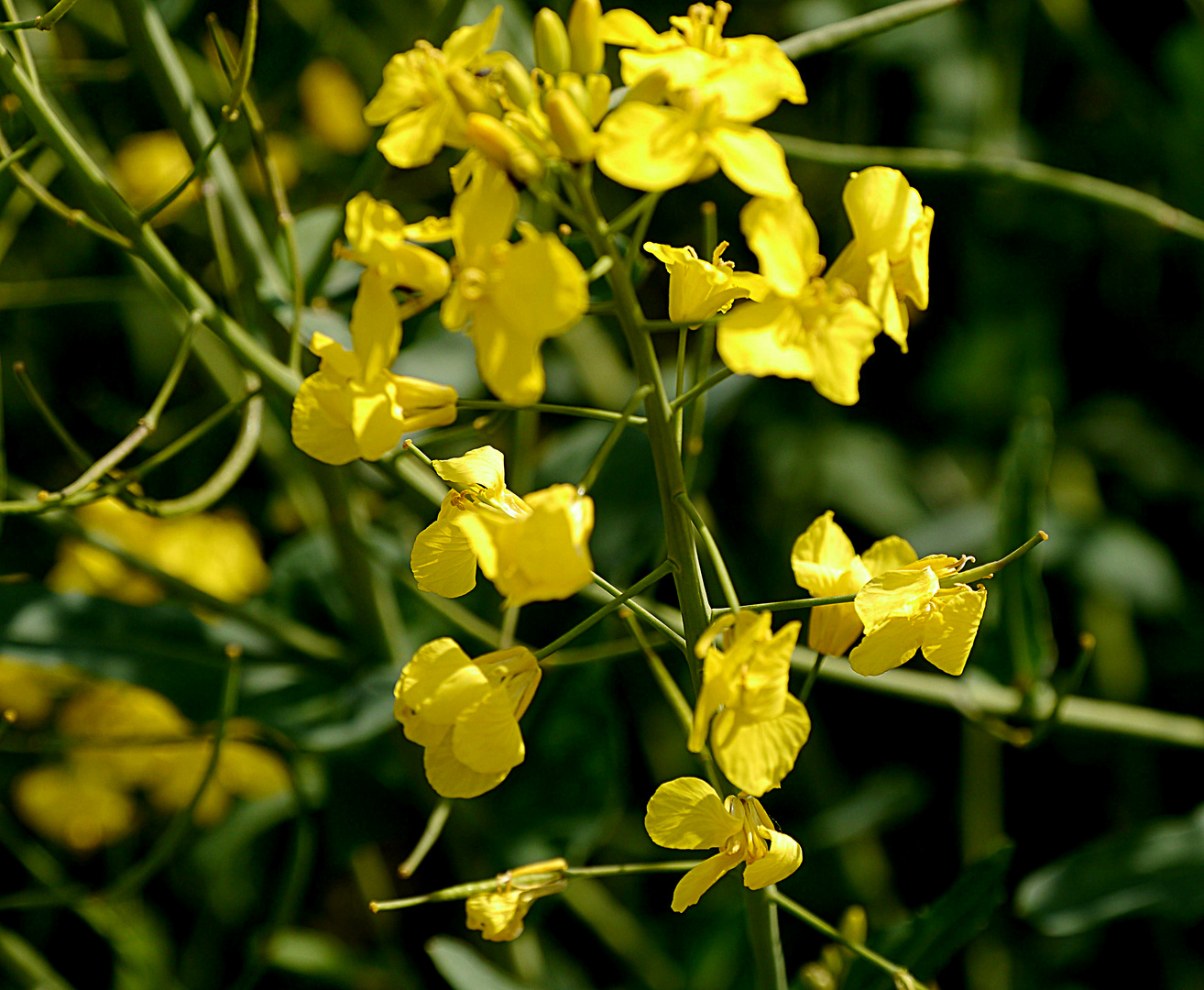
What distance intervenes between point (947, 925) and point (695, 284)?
0.45 meters

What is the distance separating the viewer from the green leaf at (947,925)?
2.22 ft

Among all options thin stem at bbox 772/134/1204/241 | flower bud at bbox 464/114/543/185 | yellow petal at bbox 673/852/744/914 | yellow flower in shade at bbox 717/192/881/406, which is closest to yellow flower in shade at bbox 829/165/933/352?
yellow flower in shade at bbox 717/192/881/406

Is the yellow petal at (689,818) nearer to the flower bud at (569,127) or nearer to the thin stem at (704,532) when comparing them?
the thin stem at (704,532)

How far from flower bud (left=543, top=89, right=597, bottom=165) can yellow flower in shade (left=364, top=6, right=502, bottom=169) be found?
0.05 metres

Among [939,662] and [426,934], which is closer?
[939,662]

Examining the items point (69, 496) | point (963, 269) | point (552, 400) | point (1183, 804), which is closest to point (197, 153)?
point (69, 496)

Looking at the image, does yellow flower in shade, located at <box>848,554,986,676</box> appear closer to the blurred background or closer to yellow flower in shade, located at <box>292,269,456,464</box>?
yellow flower in shade, located at <box>292,269,456,464</box>

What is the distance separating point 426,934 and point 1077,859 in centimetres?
70

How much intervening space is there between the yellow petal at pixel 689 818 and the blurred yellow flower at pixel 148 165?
114 cm

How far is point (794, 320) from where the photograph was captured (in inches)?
17.0

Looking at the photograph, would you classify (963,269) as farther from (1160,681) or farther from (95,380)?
(95,380)

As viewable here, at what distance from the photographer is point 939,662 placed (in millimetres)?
508

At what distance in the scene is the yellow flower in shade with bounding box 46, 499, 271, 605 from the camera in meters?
1.18

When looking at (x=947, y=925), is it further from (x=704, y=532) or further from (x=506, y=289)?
(x=506, y=289)
